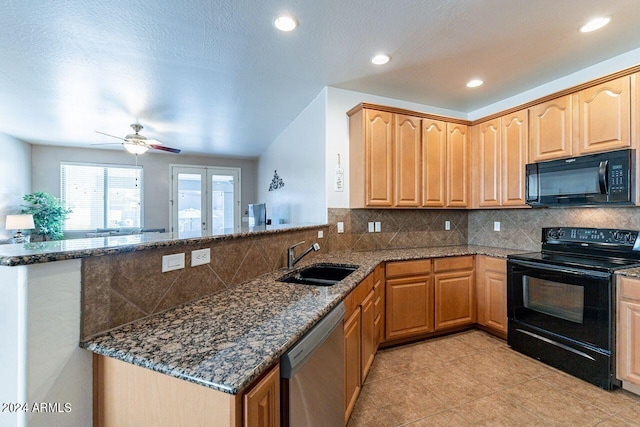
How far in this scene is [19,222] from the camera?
4523 millimetres

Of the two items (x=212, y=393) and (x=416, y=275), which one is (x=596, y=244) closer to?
(x=416, y=275)

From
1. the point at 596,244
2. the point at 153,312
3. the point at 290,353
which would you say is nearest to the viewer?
the point at 290,353

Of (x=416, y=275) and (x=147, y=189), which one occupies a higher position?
(x=147, y=189)

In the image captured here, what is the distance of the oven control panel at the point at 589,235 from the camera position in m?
2.33

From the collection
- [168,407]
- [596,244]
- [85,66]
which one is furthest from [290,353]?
[85,66]

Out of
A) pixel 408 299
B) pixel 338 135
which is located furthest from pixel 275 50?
pixel 408 299

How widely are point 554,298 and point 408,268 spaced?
3.89 feet

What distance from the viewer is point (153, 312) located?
124 cm

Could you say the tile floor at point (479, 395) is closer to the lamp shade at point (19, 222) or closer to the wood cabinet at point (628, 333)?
the wood cabinet at point (628, 333)

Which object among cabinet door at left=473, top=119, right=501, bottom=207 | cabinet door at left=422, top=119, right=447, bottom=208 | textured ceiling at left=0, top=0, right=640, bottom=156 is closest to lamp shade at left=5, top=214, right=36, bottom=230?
textured ceiling at left=0, top=0, right=640, bottom=156

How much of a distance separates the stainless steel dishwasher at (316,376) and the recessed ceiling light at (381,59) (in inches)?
82.6

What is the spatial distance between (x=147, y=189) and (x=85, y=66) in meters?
4.36

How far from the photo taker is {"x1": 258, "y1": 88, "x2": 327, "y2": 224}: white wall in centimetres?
327

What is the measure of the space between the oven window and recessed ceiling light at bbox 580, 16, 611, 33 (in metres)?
1.94
